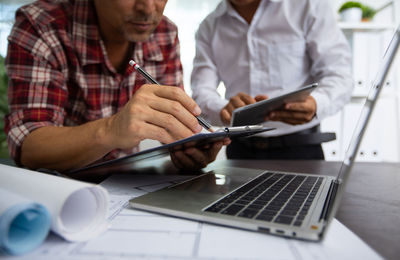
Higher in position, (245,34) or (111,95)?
(245,34)

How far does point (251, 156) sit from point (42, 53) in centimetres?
72

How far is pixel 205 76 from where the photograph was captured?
45.3 inches

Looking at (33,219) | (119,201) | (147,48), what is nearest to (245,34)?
(147,48)

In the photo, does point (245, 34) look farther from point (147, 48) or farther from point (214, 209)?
point (214, 209)

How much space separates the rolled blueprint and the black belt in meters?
0.84

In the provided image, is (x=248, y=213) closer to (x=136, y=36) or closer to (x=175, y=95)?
(x=175, y=95)

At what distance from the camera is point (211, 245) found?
0.26 m

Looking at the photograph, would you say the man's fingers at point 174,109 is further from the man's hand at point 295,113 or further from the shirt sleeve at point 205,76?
the shirt sleeve at point 205,76

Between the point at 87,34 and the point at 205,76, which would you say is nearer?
the point at 87,34

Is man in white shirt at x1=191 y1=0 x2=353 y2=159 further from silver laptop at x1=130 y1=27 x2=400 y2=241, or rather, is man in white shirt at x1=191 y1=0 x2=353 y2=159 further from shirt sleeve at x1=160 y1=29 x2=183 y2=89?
silver laptop at x1=130 y1=27 x2=400 y2=241

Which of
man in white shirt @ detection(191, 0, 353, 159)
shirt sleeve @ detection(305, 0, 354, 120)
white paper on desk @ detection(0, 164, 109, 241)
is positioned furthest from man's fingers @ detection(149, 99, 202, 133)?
shirt sleeve @ detection(305, 0, 354, 120)

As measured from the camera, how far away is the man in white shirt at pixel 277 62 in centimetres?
99

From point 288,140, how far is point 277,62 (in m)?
0.28

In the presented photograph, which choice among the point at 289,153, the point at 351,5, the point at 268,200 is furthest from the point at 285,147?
the point at 351,5
